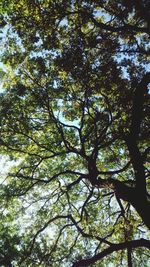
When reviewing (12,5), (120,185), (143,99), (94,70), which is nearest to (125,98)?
(143,99)

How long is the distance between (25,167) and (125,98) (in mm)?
6675

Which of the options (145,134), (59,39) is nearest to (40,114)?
(59,39)

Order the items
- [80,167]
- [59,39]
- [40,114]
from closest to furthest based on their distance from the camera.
Answer: [59,39]
[40,114]
[80,167]

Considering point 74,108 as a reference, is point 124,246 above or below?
below

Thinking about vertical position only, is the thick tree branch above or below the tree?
below

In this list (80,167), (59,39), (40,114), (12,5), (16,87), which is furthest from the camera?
(80,167)

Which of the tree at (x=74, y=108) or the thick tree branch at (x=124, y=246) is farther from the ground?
the tree at (x=74, y=108)

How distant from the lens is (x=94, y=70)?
1346 cm

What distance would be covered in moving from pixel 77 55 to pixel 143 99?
11.5 ft

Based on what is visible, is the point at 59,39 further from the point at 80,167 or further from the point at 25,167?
the point at 80,167

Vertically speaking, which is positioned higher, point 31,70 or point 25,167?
point 31,70

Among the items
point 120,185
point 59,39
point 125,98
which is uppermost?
point 59,39

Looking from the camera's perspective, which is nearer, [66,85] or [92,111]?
[66,85]

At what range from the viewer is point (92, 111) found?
16203 mm
